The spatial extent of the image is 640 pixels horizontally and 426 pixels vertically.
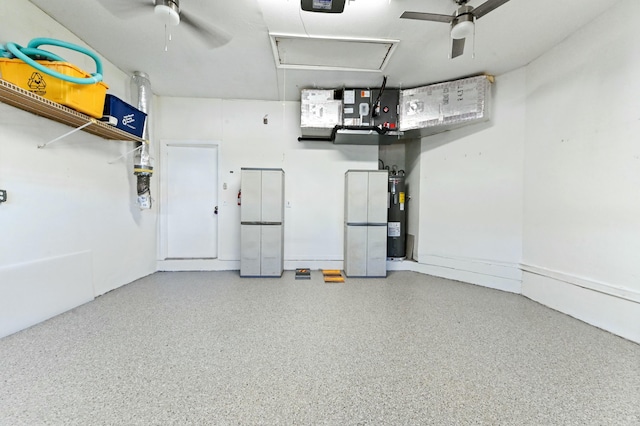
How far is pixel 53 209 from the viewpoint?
2.49m

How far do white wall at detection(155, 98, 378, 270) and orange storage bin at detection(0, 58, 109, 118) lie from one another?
1994mm

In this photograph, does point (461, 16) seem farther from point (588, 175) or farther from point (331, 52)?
point (588, 175)

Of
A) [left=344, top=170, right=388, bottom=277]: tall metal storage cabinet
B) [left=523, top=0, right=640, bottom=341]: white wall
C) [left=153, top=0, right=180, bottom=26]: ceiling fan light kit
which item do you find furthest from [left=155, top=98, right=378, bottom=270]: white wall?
[left=523, top=0, right=640, bottom=341]: white wall

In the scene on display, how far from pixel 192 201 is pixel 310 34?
3232mm

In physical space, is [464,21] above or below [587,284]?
above

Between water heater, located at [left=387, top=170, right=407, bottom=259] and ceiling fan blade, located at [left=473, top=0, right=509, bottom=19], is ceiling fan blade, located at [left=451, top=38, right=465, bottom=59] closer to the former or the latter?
ceiling fan blade, located at [left=473, top=0, right=509, bottom=19]

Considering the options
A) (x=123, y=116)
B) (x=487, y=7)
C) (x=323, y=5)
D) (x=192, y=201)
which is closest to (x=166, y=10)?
(x=323, y=5)

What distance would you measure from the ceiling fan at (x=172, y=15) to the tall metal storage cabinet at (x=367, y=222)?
2464 millimetres

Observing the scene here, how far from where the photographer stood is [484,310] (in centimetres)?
272

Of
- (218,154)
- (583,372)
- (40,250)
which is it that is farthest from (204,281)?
(583,372)

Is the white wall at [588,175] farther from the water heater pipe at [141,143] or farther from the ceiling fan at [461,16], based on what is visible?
the water heater pipe at [141,143]

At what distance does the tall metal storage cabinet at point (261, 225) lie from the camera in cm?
391

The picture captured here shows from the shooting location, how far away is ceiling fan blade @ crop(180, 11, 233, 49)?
243 centimetres

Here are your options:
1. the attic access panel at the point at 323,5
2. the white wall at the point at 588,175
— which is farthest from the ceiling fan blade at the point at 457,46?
the white wall at the point at 588,175
